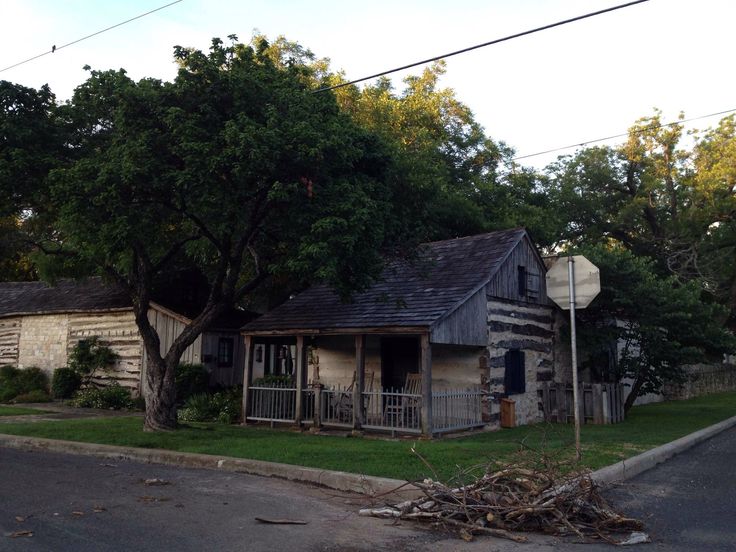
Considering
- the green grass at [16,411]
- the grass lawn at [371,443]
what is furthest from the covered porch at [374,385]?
the green grass at [16,411]

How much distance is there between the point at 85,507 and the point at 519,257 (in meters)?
13.8

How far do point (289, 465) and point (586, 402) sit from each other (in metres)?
11.0

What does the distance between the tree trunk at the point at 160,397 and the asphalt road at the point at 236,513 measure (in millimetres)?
3819

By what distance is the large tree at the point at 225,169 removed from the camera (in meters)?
11.9

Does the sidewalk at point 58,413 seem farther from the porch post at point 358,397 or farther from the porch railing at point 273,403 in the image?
the porch post at point 358,397

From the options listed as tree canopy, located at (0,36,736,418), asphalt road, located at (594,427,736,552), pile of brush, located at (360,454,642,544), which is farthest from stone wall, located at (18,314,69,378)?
asphalt road, located at (594,427,736,552)

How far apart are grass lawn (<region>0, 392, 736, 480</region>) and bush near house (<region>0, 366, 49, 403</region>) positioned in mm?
9038

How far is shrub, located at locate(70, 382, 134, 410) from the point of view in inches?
854

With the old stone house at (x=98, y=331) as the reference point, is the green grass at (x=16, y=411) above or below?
below

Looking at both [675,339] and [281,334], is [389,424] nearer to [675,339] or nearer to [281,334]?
[281,334]

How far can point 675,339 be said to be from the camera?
1855 cm

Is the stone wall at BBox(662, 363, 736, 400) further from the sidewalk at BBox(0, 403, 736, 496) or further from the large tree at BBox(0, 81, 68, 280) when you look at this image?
the large tree at BBox(0, 81, 68, 280)

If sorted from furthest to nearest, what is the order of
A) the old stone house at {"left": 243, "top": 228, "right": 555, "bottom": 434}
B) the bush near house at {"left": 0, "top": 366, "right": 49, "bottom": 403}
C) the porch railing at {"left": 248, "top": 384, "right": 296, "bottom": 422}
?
the bush near house at {"left": 0, "top": 366, "right": 49, "bottom": 403}, the porch railing at {"left": 248, "top": 384, "right": 296, "bottom": 422}, the old stone house at {"left": 243, "top": 228, "right": 555, "bottom": 434}

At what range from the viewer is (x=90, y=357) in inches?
931
